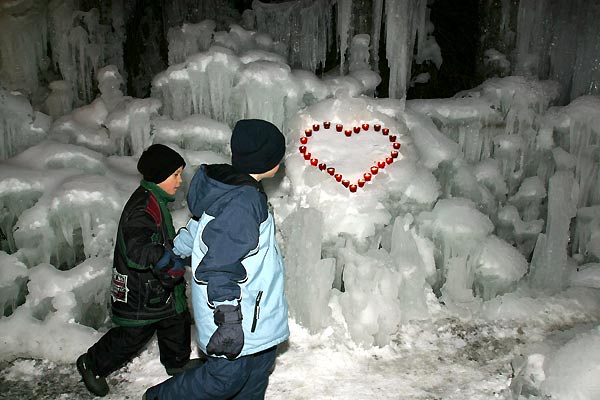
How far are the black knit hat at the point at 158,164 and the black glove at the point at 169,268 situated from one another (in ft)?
1.54

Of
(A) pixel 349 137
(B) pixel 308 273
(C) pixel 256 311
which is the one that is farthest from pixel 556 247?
(C) pixel 256 311

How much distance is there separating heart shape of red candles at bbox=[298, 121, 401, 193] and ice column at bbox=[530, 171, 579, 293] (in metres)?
1.50

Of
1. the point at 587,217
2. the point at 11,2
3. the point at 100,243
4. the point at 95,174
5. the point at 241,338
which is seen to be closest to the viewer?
the point at 241,338

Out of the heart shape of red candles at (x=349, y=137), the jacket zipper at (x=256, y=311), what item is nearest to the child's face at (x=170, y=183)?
the jacket zipper at (x=256, y=311)

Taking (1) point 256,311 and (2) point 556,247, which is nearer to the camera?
(1) point 256,311

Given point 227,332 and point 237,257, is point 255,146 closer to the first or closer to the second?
point 237,257

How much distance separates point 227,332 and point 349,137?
3041 mm

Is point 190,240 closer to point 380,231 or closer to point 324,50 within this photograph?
point 380,231

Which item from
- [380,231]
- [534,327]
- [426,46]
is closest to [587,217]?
[534,327]

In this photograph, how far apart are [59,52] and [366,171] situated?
480 cm

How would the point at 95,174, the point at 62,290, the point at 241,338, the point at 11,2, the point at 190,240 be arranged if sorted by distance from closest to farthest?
the point at 241,338, the point at 190,240, the point at 62,290, the point at 95,174, the point at 11,2

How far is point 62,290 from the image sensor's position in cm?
439

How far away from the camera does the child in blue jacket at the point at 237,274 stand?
257 cm

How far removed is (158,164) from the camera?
10.9ft
